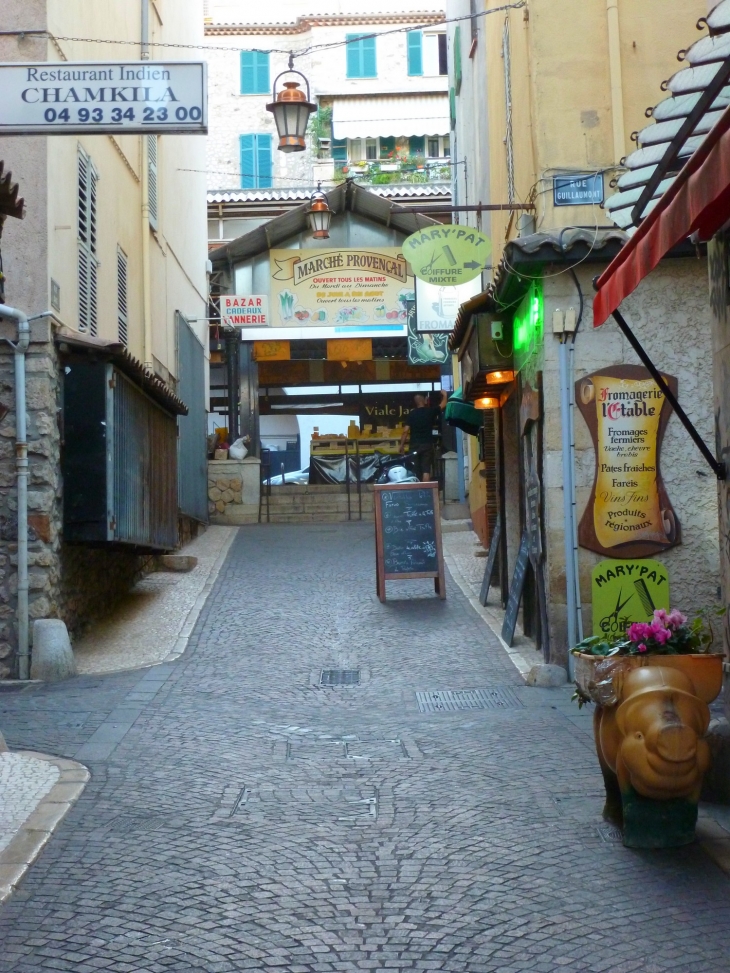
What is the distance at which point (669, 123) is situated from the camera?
20.5ft

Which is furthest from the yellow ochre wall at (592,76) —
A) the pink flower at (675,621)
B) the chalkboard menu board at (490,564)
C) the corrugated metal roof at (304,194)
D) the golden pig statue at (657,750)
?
the corrugated metal roof at (304,194)

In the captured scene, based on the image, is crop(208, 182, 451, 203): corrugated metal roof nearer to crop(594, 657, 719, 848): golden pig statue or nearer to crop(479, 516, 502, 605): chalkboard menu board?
crop(479, 516, 502, 605): chalkboard menu board

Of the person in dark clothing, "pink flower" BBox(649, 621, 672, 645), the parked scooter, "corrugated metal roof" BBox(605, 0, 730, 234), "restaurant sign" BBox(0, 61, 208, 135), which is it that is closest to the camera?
"corrugated metal roof" BBox(605, 0, 730, 234)

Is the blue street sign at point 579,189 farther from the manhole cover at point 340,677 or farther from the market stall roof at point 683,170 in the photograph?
the manhole cover at point 340,677

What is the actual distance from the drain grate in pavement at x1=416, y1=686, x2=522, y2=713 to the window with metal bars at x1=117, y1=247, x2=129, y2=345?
7379 mm

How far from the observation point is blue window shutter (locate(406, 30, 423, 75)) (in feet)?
119

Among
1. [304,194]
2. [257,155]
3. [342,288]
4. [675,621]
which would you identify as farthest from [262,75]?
[675,621]

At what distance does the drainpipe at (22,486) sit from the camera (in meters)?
11.0

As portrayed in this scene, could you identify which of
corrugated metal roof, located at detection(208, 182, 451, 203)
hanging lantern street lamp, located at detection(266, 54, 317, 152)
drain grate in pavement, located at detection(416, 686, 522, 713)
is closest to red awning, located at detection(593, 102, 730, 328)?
drain grate in pavement, located at detection(416, 686, 522, 713)

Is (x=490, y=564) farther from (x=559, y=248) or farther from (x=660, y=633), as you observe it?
(x=660, y=633)

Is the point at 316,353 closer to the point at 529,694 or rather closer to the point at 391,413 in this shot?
the point at 391,413

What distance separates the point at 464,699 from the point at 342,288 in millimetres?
15678

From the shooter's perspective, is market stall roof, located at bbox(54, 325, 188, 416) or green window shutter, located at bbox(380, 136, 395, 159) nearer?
market stall roof, located at bbox(54, 325, 188, 416)

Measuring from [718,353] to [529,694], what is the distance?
405 cm
